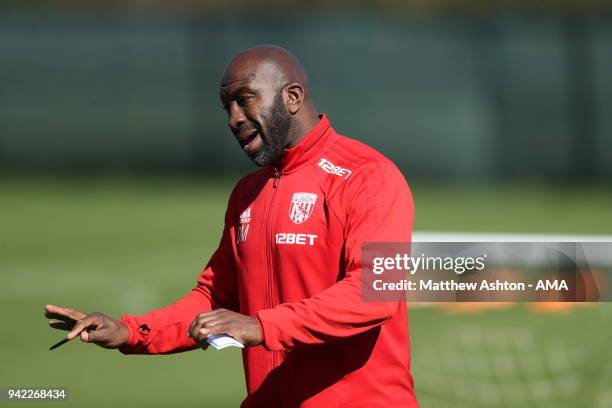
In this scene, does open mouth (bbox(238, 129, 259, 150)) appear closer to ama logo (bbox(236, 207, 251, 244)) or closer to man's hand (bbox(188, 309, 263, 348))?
ama logo (bbox(236, 207, 251, 244))

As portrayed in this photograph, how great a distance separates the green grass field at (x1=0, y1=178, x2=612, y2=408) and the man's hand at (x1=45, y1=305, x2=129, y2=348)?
399cm

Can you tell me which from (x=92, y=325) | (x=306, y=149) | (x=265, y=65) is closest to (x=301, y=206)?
(x=306, y=149)

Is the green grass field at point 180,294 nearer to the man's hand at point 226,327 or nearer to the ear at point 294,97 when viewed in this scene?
the ear at point 294,97

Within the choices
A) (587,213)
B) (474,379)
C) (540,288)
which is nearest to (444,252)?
(540,288)

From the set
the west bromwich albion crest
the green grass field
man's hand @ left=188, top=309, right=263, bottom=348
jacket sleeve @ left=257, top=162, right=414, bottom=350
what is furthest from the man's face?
the green grass field

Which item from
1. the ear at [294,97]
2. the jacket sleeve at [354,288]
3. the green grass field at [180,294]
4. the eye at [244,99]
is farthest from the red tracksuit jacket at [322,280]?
the green grass field at [180,294]

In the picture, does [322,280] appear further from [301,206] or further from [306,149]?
[306,149]

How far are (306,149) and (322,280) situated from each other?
519mm

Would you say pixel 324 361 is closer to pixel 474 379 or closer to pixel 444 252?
pixel 444 252

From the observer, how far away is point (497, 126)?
2075 centimetres

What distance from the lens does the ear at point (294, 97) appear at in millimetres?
4285

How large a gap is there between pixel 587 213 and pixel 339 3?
5.87 m

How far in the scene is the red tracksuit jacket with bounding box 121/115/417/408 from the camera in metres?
3.86

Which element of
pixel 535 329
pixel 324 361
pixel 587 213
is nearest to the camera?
pixel 324 361
